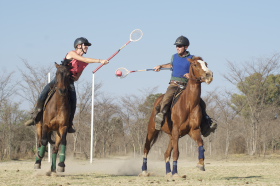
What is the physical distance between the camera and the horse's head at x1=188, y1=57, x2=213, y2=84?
12641 millimetres

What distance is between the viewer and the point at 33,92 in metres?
40.3

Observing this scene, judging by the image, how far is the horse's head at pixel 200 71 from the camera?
41.5 feet

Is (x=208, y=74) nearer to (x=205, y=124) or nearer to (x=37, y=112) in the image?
(x=205, y=124)

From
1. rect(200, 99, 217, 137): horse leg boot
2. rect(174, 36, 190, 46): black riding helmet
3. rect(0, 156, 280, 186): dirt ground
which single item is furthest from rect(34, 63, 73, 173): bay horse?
rect(200, 99, 217, 137): horse leg boot

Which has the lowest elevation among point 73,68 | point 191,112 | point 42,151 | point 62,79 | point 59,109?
point 42,151

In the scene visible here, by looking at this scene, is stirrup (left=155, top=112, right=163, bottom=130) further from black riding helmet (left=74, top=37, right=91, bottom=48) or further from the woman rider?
black riding helmet (left=74, top=37, right=91, bottom=48)

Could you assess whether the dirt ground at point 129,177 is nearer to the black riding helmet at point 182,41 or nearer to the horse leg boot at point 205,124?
the horse leg boot at point 205,124

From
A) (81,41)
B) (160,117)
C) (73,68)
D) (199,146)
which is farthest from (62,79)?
(199,146)

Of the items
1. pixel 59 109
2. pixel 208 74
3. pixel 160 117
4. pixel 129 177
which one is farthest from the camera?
pixel 129 177

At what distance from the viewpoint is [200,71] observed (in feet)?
42.4

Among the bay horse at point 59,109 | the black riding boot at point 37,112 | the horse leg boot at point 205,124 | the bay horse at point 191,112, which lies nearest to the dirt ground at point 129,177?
the bay horse at point 191,112

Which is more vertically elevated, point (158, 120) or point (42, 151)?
point (158, 120)

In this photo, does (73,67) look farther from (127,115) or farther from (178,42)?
(127,115)

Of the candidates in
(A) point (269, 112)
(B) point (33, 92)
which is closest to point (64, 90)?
(B) point (33, 92)
